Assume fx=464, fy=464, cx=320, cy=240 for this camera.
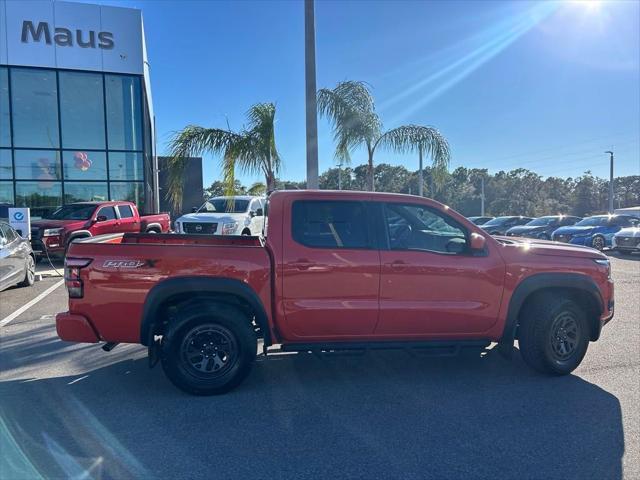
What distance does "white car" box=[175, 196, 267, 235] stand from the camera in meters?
13.0

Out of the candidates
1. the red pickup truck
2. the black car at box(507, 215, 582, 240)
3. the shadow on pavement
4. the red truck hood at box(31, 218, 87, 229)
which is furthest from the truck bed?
the black car at box(507, 215, 582, 240)

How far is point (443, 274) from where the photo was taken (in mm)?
4480

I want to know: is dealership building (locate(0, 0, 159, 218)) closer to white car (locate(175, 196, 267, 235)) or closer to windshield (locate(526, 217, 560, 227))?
white car (locate(175, 196, 267, 235))

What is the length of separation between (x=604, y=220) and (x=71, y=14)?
77.2 feet

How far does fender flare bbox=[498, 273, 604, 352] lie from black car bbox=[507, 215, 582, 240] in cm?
2027

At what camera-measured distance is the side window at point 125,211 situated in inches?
572

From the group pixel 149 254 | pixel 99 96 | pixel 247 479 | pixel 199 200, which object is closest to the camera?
pixel 247 479

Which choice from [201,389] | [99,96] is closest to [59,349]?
[201,389]

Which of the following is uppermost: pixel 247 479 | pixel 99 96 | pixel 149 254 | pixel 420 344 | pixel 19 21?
pixel 19 21

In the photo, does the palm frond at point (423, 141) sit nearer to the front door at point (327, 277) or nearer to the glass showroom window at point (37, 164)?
the front door at point (327, 277)

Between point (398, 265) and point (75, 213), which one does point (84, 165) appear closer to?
point (75, 213)

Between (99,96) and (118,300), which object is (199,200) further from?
(118,300)

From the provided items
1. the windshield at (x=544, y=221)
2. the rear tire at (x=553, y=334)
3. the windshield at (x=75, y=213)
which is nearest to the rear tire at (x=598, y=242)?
the windshield at (x=544, y=221)

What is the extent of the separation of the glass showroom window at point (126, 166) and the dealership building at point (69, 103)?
0.04 meters
